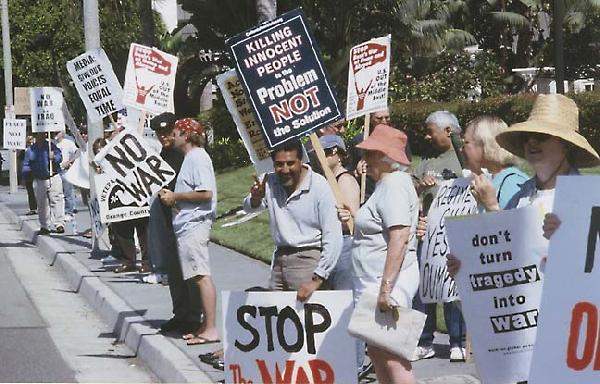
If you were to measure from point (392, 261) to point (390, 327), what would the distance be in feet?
1.09

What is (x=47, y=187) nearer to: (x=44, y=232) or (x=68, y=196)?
(x=44, y=232)

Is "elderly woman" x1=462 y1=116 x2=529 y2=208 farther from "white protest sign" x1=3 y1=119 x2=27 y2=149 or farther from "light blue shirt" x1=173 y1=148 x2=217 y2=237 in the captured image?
"white protest sign" x1=3 y1=119 x2=27 y2=149

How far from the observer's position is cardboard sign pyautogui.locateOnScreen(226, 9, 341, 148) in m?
7.84

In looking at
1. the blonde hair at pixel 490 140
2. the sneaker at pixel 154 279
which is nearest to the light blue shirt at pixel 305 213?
the blonde hair at pixel 490 140

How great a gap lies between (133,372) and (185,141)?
179 centimetres

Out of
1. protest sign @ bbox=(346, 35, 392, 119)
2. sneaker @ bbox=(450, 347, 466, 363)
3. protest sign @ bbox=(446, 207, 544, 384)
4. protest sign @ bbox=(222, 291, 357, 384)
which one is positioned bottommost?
sneaker @ bbox=(450, 347, 466, 363)

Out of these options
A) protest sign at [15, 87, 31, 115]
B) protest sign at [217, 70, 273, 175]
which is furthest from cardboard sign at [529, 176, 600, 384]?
protest sign at [15, 87, 31, 115]

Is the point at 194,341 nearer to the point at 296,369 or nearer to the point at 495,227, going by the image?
the point at 296,369

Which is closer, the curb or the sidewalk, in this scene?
the sidewalk

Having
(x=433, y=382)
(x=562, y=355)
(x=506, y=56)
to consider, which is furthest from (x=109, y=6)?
(x=562, y=355)

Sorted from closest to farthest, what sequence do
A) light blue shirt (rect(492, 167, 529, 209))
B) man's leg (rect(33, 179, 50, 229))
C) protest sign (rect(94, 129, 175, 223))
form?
light blue shirt (rect(492, 167, 529, 209)) → protest sign (rect(94, 129, 175, 223)) → man's leg (rect(33, 179, 50, 229))

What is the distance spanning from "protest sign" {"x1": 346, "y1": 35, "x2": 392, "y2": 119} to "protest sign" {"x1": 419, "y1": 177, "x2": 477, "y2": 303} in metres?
2.69

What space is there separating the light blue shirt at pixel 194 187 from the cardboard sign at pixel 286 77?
6.60 feet

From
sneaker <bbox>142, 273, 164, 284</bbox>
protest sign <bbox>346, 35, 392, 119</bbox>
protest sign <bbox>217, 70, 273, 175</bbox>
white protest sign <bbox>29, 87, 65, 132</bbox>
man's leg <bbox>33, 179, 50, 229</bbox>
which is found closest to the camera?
protest sign <bbox>217, 70, 273, 175</bbox>
